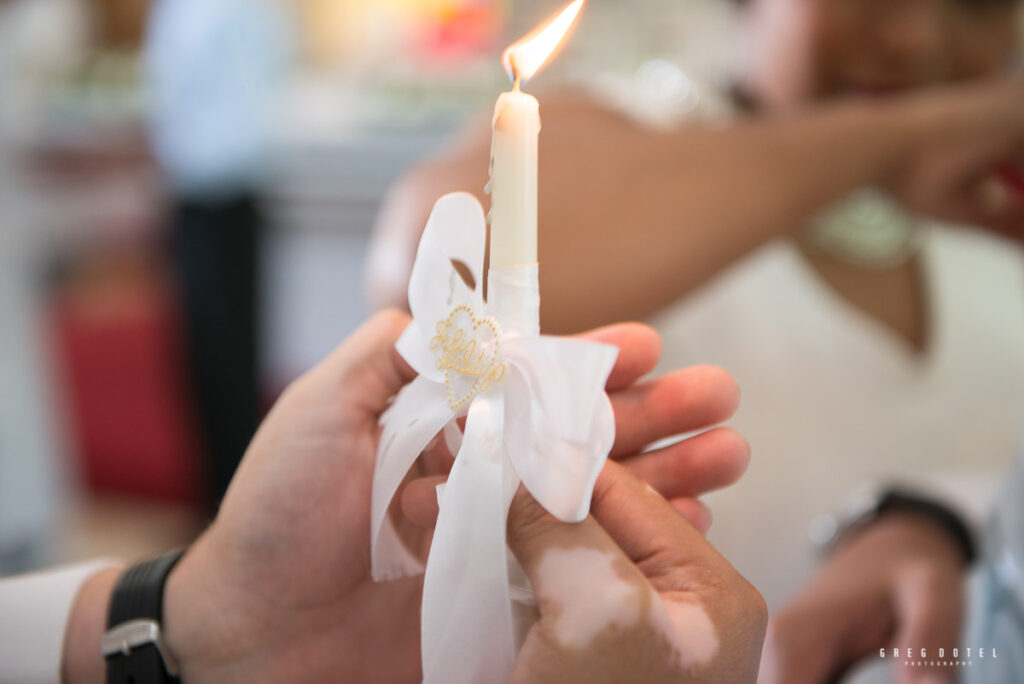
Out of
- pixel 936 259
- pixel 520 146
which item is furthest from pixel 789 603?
pixel 936 259

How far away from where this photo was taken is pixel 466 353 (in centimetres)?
25

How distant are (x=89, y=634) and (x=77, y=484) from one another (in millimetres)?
1215

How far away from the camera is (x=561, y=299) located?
50 cm

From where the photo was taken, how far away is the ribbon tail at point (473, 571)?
24 centimetres

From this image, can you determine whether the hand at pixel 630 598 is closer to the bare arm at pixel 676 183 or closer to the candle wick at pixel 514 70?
the candle wick at pixel 514 70

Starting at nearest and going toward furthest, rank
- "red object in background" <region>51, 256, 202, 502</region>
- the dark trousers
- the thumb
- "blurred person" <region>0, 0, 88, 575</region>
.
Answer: the thumb
"blurred person" <region>0, 0, 88, 575</region>
the dark trousers
"red object in background" <region>51, 256, 202, 502</region>

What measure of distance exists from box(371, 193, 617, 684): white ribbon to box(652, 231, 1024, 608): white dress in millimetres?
394

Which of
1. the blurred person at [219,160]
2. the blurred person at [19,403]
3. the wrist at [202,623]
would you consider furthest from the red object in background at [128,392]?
the wrist at [202,623]

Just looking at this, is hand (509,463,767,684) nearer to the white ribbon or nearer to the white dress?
the white ribbon

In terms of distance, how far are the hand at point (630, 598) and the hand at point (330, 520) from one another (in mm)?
52

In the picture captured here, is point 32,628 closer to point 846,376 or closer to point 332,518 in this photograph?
point 332,518

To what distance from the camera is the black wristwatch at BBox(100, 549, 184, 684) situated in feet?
0.99

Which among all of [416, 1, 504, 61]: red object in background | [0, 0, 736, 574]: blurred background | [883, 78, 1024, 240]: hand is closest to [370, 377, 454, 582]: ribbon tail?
[883, 78, 1024, 240]: hand

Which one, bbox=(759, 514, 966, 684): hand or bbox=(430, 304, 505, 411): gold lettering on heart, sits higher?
bbox=(430, 304, 505, 411): gold lettering on heart
